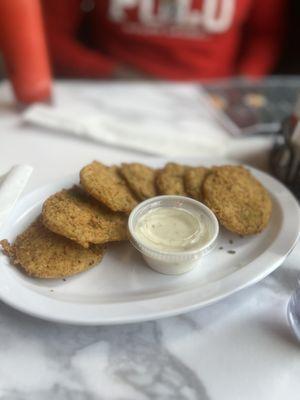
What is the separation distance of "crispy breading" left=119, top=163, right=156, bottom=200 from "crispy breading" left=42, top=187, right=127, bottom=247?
0.08m

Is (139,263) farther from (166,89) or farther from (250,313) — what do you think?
(166,89)

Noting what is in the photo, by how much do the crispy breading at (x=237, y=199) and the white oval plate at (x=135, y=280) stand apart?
0.03 metres

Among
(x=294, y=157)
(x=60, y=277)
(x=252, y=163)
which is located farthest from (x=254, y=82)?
(x=60, y=277)

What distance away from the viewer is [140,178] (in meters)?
0.89

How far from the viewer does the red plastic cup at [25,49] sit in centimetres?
118

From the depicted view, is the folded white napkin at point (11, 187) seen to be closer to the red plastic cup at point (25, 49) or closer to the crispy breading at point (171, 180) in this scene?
the crispy breading at point (171, 180)

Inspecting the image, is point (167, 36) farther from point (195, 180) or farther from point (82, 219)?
point (82, 219)

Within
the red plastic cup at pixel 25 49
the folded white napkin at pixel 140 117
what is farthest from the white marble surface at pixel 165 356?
the red plastic cup at pixel 25 49

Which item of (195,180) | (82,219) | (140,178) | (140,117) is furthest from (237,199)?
(140,117)

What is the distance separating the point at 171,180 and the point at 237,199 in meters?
0.14

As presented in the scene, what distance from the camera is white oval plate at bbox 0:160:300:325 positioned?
64 centimetres

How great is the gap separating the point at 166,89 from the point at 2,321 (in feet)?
3.29

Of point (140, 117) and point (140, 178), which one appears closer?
point (140, 178)

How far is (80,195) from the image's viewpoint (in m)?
0.83
